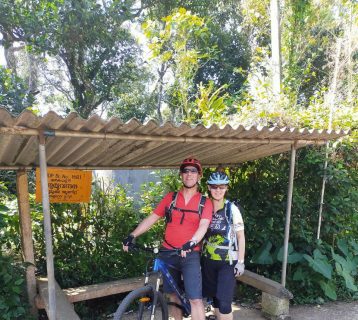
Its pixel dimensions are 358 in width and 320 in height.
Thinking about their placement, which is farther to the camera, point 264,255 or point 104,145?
point 264,255

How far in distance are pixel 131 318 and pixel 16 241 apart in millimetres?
1783

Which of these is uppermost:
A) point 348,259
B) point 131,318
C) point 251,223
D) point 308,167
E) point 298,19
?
point 298,19

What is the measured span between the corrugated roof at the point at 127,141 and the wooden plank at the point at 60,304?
1.33m

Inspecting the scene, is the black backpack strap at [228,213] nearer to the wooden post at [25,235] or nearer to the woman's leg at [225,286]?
the woman's leg at [225,286]

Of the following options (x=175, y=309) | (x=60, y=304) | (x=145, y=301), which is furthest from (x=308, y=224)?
(x=60, y=304)

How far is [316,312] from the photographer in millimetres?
4688

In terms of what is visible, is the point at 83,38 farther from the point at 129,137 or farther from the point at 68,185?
the point at 129,137

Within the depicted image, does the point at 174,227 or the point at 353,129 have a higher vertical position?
the point at 353,129

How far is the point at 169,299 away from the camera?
3.65 metres

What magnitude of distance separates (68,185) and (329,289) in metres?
3.71

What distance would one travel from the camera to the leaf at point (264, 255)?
5.07 m

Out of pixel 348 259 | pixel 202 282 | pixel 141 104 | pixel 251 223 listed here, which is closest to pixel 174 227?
pixel 202 282

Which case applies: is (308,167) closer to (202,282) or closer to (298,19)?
(202,282)

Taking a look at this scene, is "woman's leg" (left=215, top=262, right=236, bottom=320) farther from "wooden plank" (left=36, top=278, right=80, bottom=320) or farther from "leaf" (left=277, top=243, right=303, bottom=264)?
"leaf" (left=277, top=243, right=303, bottom=264)
